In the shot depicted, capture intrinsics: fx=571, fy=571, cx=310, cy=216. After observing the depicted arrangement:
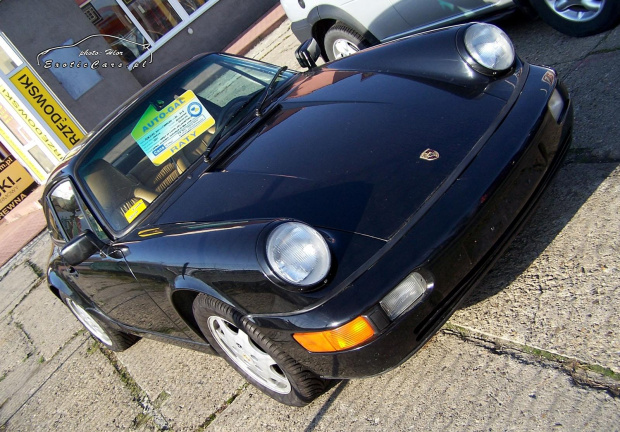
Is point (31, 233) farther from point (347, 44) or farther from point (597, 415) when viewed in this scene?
point (597, 415)

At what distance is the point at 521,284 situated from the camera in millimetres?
2576

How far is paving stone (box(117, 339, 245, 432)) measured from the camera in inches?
119

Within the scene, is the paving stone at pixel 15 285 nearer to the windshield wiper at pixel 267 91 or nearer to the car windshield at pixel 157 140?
the car windshield at pixel 157 140

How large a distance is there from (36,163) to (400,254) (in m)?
9.47

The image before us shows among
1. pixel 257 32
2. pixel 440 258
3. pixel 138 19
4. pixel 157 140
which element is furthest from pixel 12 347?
pixel 138 19

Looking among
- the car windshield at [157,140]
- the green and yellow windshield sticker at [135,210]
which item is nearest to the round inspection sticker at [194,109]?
the car windshield at [157,140]

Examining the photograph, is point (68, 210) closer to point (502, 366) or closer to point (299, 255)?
point (299, 255)

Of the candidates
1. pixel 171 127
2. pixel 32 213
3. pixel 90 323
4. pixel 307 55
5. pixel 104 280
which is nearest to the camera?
pixel 104 280

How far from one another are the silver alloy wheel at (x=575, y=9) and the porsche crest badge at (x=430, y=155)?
2.60 meters

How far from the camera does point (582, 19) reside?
429 cm

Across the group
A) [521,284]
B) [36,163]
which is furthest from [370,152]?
[36,163]

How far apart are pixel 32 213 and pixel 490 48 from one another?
8.65 m

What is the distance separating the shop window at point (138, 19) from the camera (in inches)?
396

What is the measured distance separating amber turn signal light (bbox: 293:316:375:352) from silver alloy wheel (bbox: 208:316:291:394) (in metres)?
0.40
